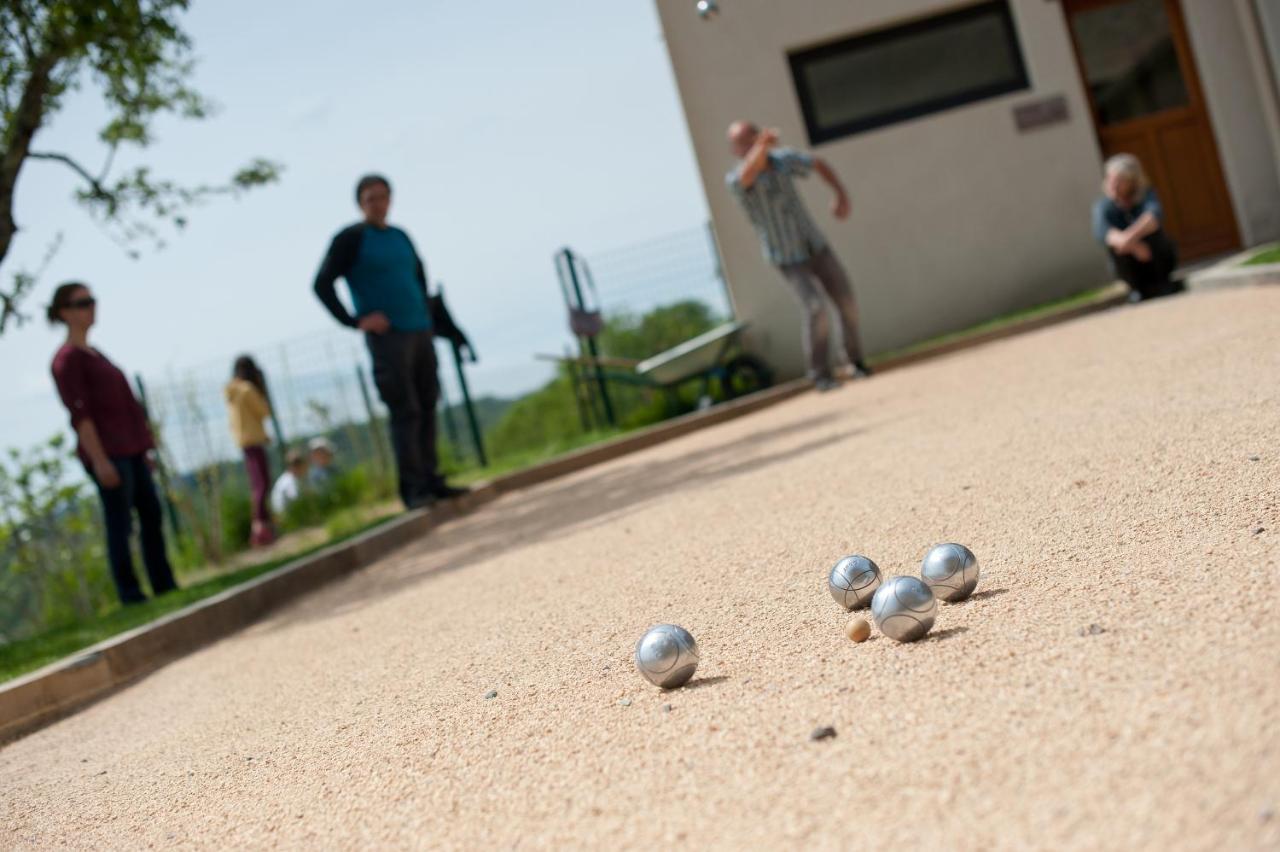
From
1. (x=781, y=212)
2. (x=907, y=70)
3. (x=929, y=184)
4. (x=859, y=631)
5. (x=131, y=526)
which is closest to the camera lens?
(x=859, y=631)

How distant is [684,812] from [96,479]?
643cm

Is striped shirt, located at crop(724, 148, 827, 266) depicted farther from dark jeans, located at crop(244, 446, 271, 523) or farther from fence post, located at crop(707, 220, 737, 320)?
dark jeans, located at crop(244, 446, 271, 523)

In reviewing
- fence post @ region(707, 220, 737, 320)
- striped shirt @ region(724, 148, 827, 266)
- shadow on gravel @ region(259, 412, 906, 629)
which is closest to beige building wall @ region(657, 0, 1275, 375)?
fence post @ region(707, 220, 737, 320)

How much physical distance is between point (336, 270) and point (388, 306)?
0.44 m

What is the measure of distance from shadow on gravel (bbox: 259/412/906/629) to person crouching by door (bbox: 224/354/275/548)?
3.20 metres

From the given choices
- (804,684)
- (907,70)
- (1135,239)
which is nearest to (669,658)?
(804,684)

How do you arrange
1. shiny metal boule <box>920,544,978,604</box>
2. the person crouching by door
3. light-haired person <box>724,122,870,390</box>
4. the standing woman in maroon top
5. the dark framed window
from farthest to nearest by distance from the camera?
the dark framed window
the person crouching by door
light-haired person <box>724,122,870,390</box>
the standing woman in maroon top
shiny metal boule <box>920,544,978,604</box>

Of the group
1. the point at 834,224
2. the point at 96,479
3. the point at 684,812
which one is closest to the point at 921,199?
the point at 834,224

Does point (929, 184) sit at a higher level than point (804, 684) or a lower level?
higher

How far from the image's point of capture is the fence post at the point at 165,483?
496 inches

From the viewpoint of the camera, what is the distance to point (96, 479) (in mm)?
7852

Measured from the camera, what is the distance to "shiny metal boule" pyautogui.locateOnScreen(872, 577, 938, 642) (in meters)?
2.97

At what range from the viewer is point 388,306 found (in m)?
9.09

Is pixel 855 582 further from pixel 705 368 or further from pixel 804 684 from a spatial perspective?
pixel 705 368
